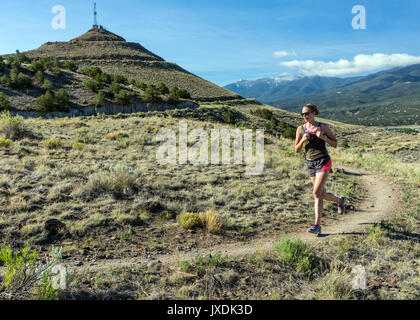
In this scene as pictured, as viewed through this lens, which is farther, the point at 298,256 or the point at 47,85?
the point at 47,85

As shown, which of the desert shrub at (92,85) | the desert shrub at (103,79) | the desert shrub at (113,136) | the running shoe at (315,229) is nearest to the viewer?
the running shoe at (315,229)

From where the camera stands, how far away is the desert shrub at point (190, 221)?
5.74m

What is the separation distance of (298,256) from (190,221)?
2.44 m

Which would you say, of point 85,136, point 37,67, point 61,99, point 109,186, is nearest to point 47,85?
point 61,99

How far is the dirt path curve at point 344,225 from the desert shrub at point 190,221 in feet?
2.96

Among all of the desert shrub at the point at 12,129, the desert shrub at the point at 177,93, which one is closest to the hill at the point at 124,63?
the desert shrub at the point at 177,93

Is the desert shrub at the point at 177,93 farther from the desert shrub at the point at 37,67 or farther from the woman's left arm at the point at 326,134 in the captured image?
the woman's left arm at the point at 326,134

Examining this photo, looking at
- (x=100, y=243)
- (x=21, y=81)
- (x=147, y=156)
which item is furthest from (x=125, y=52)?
(x=100, y=243)

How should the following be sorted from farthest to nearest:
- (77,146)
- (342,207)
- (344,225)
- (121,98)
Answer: (121,98) < (77,146) < (342,207) < (344,225)

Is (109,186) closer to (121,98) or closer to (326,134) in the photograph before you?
(326,134)

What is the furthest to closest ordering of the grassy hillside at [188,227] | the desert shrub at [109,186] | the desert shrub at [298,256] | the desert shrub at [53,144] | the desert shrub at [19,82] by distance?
1. the desert shrub at [19,82]
2. the desert shrub at [53,144]
3. the desert shrub at [109,186]
4. the desert shrub at [298,256]
5. the grassy hillside at [188,227]

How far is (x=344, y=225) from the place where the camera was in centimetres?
606

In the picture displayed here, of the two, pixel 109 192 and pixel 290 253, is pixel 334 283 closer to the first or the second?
pixel 290 253
